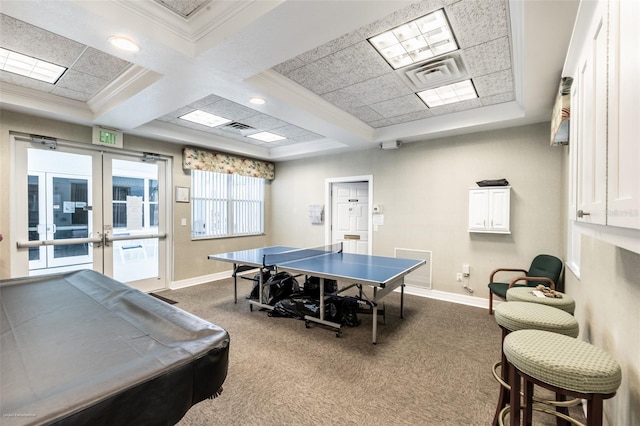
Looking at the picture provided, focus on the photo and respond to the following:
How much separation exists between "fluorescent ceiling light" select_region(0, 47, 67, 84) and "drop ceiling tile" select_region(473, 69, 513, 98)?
424 cm

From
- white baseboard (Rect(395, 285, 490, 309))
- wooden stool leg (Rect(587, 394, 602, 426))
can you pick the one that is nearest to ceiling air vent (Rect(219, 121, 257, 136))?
white baseboard (Rect(395, 285, 490, 309))

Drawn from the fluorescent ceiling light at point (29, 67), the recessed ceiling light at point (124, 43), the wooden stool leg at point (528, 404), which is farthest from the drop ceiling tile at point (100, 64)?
the wooden stool leg at point (528, 404)

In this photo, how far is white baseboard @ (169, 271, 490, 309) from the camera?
13.5ft

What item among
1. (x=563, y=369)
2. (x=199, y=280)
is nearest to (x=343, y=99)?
(x=563, y=369)

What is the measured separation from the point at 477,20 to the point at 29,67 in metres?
4.03

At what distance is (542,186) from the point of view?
12.1 feet

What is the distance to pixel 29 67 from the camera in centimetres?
271

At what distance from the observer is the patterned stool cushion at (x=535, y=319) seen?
5.17 feet

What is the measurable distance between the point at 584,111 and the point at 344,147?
3954mm

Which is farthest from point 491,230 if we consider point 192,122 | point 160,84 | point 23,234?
point 23,234

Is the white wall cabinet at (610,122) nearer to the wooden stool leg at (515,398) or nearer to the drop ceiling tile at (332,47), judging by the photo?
the wooden stool leg at (515,398)

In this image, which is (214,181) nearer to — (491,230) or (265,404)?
(265,404)

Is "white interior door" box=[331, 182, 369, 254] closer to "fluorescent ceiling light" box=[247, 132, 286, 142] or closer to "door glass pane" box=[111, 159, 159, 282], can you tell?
"fluorescent ceiling light" box=[247, 132, 286, 142]

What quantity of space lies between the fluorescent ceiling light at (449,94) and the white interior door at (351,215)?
86.5 inches
